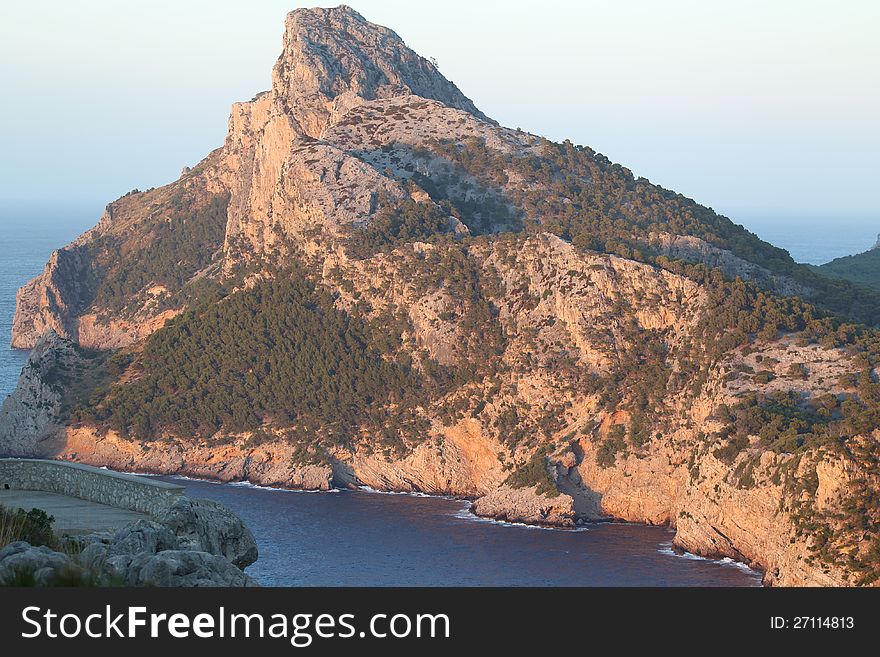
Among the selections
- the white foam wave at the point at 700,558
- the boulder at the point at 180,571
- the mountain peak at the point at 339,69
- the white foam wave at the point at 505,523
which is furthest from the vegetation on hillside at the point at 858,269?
the boulder at the point at 180,571

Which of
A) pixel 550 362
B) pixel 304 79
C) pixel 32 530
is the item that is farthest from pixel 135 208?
pixel 32 530

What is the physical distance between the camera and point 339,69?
128m

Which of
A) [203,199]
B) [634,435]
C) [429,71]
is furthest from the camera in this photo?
[203,199]

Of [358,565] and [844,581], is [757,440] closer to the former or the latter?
[844,581]

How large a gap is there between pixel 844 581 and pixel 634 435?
24414 millimetres

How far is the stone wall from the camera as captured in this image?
3131 cm

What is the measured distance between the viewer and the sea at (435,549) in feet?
228

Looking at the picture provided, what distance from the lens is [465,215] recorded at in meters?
112

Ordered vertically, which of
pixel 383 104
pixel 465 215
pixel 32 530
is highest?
pixel 383 104

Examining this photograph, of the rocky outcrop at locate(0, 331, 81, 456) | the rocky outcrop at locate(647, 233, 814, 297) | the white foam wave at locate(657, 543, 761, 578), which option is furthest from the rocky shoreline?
the rocky outcrop at locate(647, 233, 814, 297)

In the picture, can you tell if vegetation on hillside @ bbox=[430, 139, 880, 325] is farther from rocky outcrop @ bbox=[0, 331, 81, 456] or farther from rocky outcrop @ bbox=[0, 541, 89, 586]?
rocky outcrop @ bbox=[0, 541, 89, 586]

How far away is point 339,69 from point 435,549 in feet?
202

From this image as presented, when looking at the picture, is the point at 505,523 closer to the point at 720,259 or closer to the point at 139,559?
the point at 720,259

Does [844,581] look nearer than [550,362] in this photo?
Yes
